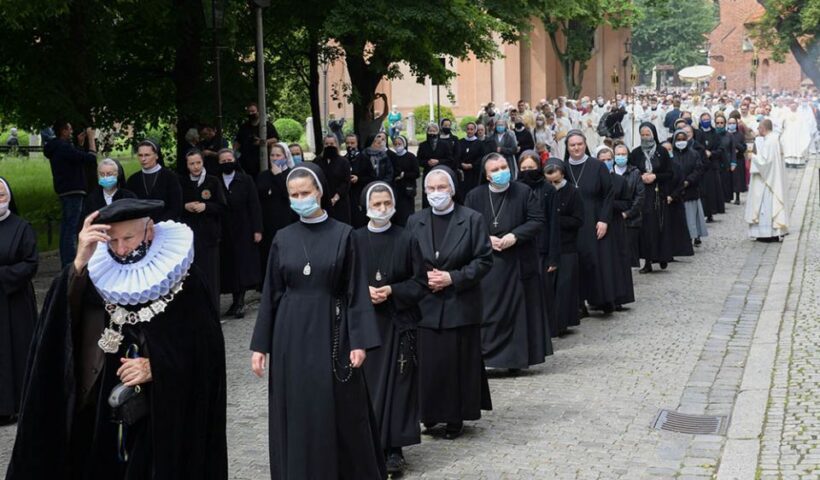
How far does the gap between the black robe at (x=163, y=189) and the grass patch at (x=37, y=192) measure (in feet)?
26.4

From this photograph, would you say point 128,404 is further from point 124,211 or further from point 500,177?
point 500,177

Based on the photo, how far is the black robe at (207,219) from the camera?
559 inches

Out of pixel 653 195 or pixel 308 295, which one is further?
pixel 653 195

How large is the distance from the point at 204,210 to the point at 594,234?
4.10 meters

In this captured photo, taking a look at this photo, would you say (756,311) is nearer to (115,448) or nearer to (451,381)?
(451,381)

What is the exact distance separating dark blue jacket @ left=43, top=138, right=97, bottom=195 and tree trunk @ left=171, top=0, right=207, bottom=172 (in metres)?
4.13

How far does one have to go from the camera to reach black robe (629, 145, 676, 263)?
740 inches

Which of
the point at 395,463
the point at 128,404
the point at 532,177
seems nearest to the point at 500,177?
the point at 532,177

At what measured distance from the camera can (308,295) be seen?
23.6 ft

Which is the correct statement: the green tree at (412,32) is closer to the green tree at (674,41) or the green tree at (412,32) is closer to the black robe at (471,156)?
the black robe at (471,156)

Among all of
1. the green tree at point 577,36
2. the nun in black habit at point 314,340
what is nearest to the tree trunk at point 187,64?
the nun in black habit at point 314,340

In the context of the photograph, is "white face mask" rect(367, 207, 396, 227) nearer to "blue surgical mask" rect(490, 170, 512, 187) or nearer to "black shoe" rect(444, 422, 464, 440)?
"black shoe" rect(444, 422, 464, 440)

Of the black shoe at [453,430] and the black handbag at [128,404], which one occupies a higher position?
the black handbag at [128,404]

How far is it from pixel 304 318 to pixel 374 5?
1532cm
